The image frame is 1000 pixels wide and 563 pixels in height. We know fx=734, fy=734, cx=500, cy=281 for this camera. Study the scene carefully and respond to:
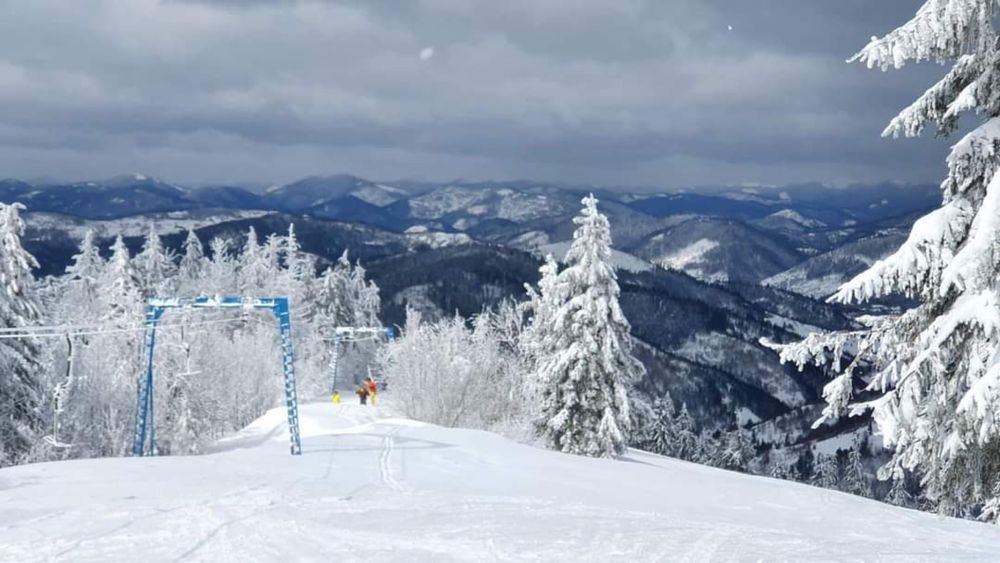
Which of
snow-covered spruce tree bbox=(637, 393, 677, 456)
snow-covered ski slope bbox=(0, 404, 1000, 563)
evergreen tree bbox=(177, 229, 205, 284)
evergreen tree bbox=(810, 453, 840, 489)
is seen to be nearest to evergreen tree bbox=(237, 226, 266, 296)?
evergreen tree bbox=(177, 229, 205, 284)

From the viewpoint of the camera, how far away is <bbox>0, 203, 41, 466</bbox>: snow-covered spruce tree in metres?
27.6

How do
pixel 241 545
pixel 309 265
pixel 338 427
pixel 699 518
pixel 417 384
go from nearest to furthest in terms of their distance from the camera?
1. pixel 241 545
2. pixel 699 518
3. pixel 338 427
4. pixel 417 384
5. pixel 309 265

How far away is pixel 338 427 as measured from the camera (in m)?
36.3

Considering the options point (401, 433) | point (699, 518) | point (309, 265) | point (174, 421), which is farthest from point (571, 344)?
point (309, 265)

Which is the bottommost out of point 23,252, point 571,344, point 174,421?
point 174,421

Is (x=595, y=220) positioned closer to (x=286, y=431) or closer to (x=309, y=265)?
(x=286, y=431)

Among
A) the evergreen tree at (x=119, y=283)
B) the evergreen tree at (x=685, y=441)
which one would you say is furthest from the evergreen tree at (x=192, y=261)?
the evergreen tree at (x=685, y=441)

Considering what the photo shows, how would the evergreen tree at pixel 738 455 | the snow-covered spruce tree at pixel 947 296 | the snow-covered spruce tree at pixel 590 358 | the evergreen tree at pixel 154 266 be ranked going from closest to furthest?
1. the snow-covered spruce tree at pixel 947 296
2. the snow-covered spruce tree at pixel 590 358
3. the evergreen tree at pixel 154 266
4. the evergreen tree at pixel 738 455

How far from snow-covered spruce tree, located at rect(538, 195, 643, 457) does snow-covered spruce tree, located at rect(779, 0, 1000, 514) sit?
22.8 meters

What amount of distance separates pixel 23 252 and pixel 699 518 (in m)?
27.0

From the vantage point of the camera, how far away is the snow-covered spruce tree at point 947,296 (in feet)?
25.1

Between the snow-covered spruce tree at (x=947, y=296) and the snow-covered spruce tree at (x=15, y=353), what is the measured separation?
28593mm

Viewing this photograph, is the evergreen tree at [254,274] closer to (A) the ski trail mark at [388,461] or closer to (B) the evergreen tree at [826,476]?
(A) the ski trail mark at [388,461]

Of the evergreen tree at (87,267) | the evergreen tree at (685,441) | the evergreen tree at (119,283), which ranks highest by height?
the evergreen tree at (87,267)
